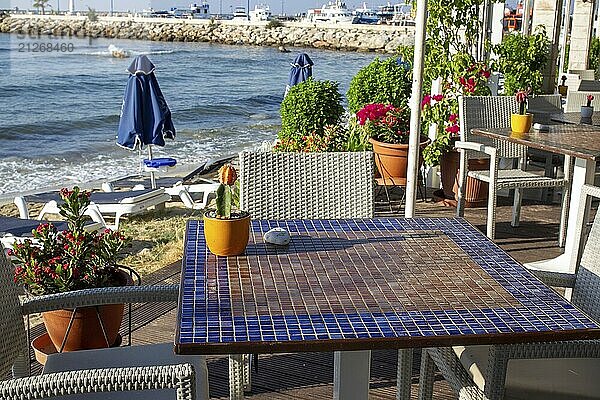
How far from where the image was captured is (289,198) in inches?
118

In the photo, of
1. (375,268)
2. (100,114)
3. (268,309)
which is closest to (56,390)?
(268,309)

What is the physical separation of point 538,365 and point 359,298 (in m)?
0.65

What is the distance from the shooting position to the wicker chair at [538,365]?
188 cm

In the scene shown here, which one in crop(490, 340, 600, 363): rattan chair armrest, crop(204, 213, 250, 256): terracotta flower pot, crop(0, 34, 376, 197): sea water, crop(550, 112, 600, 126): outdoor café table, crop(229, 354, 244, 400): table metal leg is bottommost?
crop(0, 34, 376, 197): sea water

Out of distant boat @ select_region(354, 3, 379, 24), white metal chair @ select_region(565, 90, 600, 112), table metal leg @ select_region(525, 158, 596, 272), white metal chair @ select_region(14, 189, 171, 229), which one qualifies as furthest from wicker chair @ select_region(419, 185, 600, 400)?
distant boat @ select_region(354, 3, 379, 24)

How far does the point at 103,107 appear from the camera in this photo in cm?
2255

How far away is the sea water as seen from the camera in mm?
14171

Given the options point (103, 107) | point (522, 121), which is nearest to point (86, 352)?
point (522, 121)

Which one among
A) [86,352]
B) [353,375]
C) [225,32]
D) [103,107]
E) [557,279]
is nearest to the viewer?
[353,375]

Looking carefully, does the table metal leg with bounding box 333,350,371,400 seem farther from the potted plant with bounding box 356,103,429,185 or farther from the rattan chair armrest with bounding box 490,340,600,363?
the potted plant with bounding box 356,103,429,185

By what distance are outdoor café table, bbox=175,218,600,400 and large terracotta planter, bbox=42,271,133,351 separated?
696 mm

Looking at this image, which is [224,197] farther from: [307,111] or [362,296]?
[307,111]

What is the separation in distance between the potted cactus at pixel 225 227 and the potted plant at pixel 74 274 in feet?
2.76

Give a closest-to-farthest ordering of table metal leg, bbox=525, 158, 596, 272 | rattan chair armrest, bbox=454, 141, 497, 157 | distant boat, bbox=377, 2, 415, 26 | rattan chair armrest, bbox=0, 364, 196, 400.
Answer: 1. rattan chair armrest, bbox=0, 364, 196, 400
2. table metal leg, bbox=525, 158, 596, 272
3. rattan chair armrest, bbox=454, 141, 497, 157
4. distant boat, bbox=377, 2, 415, 26
